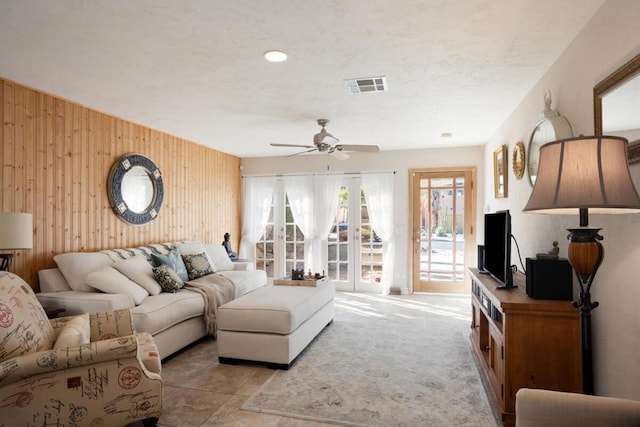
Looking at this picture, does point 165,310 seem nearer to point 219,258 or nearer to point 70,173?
point 70,173

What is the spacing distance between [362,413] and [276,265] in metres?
4.61

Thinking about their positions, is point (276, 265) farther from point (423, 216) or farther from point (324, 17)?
point (324, 17)

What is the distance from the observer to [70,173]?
12.1 feet

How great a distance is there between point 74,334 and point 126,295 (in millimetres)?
1126

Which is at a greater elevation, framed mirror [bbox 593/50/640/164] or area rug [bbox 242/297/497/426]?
framed mirror [bbox 593/50/640/164]

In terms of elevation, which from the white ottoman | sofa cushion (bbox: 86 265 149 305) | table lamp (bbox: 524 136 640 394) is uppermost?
table lamp (bbox: 524 136 640 394)

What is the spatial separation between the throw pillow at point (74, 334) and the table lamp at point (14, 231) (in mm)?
715

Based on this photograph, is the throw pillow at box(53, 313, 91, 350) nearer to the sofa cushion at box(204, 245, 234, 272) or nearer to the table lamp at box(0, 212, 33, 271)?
the table lamp at box(0, 212, 33, 271)

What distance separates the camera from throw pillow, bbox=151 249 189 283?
13.5ft

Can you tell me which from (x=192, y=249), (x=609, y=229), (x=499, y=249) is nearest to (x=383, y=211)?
(x=192, y=249)

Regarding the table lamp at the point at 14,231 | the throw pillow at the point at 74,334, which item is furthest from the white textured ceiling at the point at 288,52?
the throw pillow at the point at 74,334

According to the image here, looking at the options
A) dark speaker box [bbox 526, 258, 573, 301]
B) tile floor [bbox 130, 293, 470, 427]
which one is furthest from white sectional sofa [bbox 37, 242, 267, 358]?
dark speaker box [bbox 526, 258, 573, 301]

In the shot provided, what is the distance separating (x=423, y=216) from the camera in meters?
6.18

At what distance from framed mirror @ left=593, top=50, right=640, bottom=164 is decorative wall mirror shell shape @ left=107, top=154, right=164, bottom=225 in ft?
14.1
